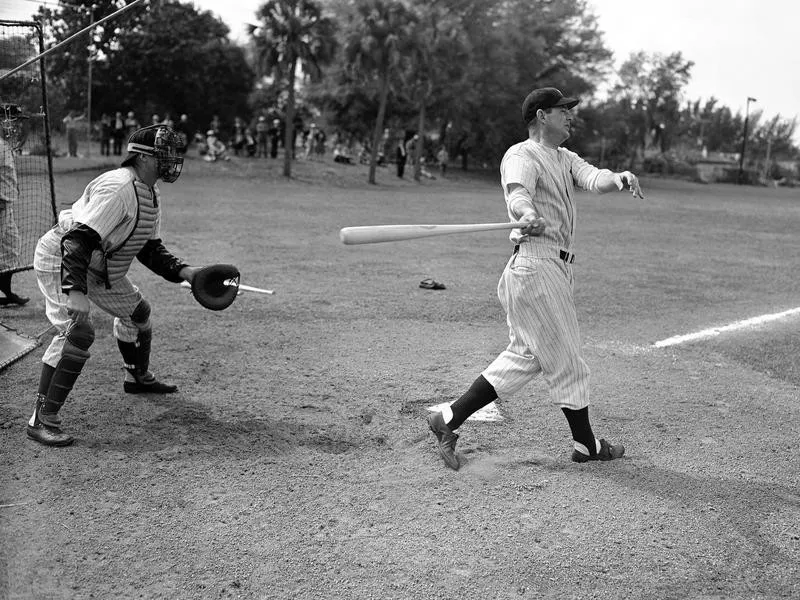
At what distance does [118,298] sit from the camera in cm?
542

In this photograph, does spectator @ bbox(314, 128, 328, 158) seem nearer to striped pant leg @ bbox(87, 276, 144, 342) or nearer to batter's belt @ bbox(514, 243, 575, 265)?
striped pant leg @ bbox(87, 276, 144, 342)

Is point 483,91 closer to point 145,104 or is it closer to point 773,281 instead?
point 145,104

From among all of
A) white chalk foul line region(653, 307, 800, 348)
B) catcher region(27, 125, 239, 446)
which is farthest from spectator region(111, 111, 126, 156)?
catcher region(27, 125, 239, 446)

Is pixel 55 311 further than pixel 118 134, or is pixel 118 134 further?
pixel 118 134

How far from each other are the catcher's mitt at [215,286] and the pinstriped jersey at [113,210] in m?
0.46

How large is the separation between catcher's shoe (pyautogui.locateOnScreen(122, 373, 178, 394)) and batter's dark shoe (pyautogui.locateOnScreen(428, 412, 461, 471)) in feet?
7.17

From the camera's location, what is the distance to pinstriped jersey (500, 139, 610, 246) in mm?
4422

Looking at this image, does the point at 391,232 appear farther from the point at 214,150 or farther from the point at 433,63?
the point at 433,63

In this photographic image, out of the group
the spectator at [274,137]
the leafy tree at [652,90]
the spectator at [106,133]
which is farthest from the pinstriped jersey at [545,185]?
the leafy tree at [652,90]

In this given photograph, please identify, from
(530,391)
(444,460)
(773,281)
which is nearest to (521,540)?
(444,460)

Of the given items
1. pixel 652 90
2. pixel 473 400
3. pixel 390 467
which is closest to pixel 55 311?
pixel 390 467

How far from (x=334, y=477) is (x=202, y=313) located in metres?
4.67

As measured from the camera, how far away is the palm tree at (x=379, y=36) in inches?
1469

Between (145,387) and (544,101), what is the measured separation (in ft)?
11.0
